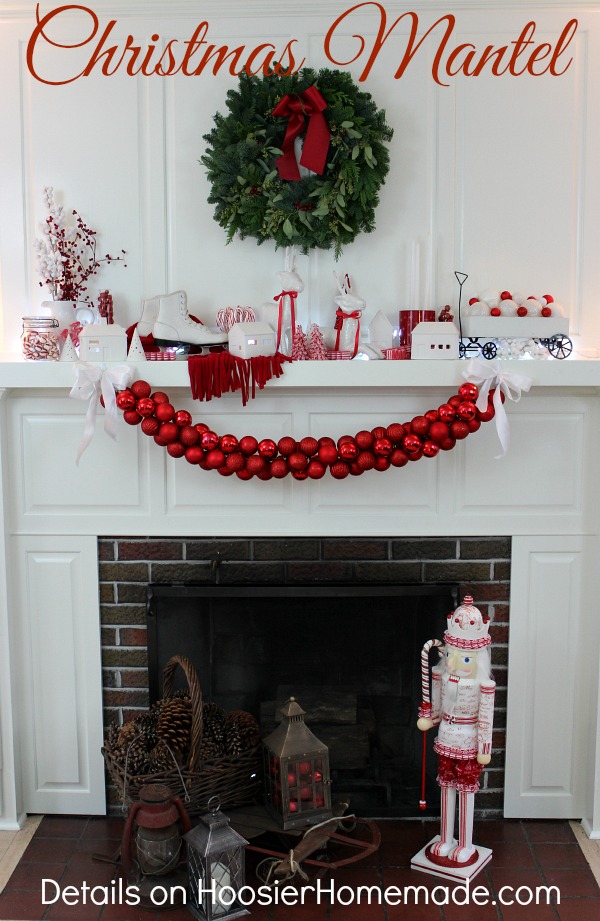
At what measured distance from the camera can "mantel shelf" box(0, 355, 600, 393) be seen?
2.52 meters

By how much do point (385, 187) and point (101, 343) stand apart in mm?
934

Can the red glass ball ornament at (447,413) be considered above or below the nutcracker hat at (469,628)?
above

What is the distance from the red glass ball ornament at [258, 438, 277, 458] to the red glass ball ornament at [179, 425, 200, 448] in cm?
17

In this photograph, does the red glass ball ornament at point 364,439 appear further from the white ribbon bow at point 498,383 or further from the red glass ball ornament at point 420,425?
the white ribbon bow at point 498,383

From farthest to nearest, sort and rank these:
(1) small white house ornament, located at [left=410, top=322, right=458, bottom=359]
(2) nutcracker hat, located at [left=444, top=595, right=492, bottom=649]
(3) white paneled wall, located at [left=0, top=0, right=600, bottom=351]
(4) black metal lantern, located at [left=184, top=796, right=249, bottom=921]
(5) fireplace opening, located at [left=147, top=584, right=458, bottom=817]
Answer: (5) fireplace opening, located at [left=147, top=584, right=458, bottom=817] → (3) white paneled wall, located at [left=0, top=0, right=600, bottom=351] → (1) small white house ornament, located at [left=410, top=322, right=458, bottom=359] → (2) nutcracker hat, located at [left=444, top=595, right=492, bottom=649] → (4) black metal lantern, located at [left=184, top=796, right=249, bottom=921]

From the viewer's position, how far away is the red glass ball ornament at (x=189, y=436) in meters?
2.51

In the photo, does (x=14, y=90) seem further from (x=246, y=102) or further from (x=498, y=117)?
(x=498, y=117)

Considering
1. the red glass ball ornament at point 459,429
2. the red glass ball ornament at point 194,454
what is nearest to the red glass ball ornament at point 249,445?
the red glass ball ornament at point 194,454

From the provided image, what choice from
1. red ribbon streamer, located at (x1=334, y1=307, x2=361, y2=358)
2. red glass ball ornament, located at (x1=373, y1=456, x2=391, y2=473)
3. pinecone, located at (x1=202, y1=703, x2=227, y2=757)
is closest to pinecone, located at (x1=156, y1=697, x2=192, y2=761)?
pinecone, located at (x1=202, y1=703, x2=227, y2=757)

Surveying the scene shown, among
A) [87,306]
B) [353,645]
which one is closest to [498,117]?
[87,306]

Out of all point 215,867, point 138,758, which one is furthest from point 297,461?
point 215,867

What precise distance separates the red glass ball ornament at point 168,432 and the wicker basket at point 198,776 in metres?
0.60

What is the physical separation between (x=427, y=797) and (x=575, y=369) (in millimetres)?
1353

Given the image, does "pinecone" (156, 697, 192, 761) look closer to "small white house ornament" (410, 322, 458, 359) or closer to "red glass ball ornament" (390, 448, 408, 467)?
"red glass ball ornament" (390, 448, 408, 467)
